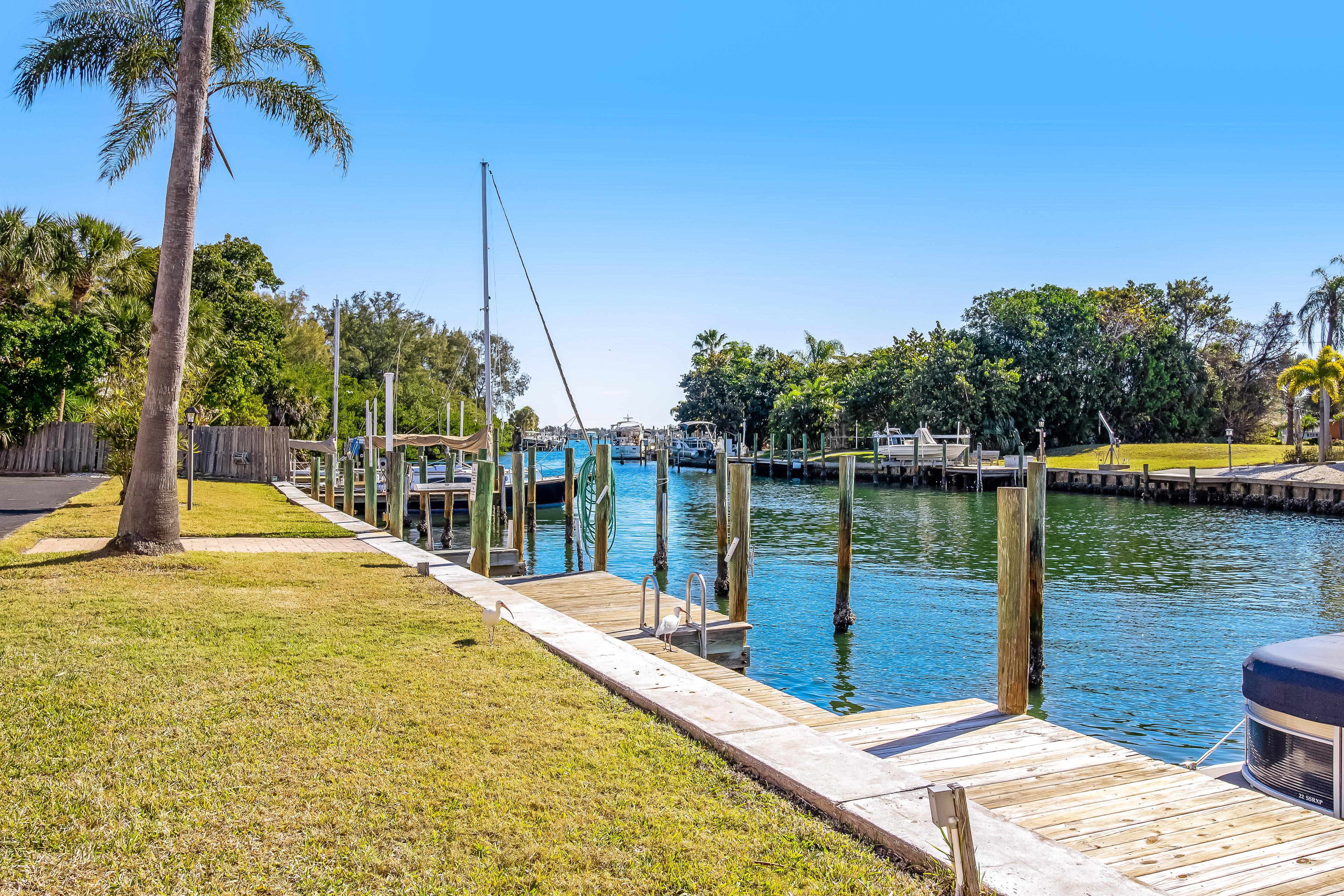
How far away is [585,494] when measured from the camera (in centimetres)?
2008

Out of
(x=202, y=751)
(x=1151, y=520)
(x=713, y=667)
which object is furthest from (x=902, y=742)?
(x=1151, y=520)

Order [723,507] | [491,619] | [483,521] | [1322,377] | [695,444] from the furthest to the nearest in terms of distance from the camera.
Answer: [695,444]
[1322,377]
[723,507]
[483,521]
[491,619]

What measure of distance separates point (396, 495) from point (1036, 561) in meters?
14.0

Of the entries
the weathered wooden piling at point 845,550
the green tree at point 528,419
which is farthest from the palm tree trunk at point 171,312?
the green tree at point 528,419

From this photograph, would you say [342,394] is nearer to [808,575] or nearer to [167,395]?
[808,575]

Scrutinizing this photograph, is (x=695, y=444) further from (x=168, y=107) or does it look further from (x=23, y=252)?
(x=168, y=107)

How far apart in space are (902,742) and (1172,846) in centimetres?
213

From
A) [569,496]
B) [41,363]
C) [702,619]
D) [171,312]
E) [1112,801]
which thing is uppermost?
[41,363]

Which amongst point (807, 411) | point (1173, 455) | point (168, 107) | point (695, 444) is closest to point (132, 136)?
point (168, 107)

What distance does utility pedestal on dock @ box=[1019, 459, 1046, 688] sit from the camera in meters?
11.9

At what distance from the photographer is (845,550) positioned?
16000mm

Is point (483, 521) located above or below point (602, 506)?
below

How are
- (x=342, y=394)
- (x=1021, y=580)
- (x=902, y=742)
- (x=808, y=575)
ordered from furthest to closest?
(x=342, y=394) → (x=808, y=575) → (x=1021, y=580) → (x=902, y=742)

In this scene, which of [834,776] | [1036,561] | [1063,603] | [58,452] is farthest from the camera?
[58,452]
